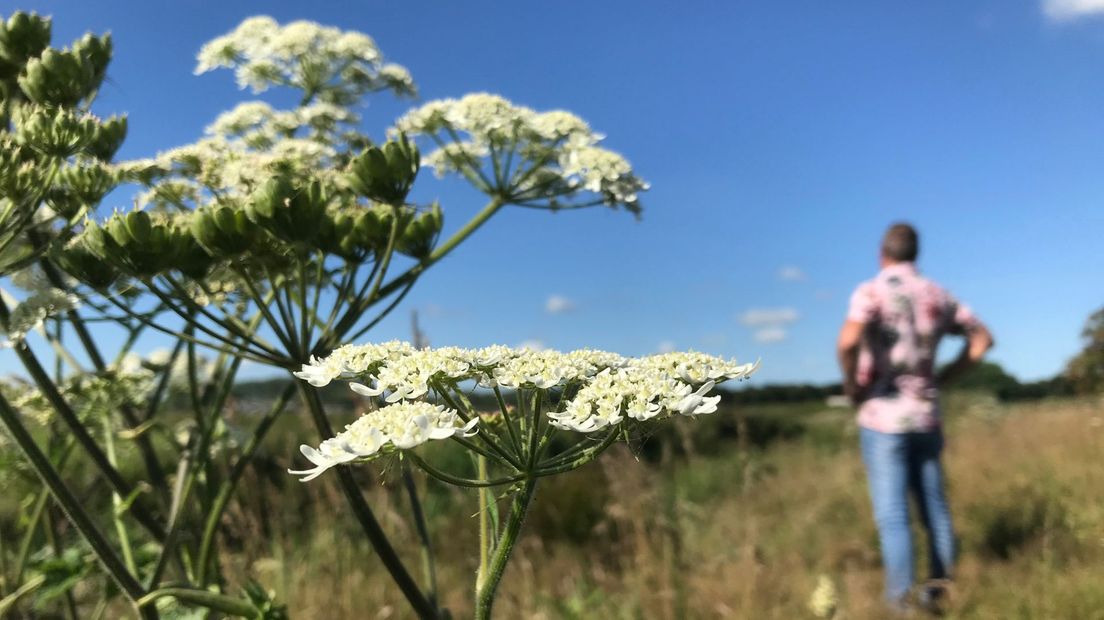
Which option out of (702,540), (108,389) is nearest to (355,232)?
(108,389)

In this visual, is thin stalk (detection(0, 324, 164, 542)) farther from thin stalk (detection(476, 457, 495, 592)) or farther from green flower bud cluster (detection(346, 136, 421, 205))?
thin stalk (detection(476, 457, 495, 592))

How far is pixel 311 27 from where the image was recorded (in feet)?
13.3

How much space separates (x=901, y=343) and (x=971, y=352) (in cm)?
77

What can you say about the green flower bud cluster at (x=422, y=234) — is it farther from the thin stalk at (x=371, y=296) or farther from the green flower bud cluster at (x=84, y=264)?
the green flower bud cluster at (x=84, y=264)

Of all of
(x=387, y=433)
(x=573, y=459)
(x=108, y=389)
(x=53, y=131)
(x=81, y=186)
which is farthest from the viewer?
(x=108, y=389)

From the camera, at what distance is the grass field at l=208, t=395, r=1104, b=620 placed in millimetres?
5621

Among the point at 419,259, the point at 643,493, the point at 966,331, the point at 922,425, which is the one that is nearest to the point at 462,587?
the point at 643,493

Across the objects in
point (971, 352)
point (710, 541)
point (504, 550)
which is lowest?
point (710, 541)

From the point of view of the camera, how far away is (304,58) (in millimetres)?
4023

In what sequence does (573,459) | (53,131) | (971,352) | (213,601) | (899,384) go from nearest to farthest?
(573,459), (213,601), (53,131), (899,384), (971,352)

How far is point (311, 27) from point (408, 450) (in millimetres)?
3152

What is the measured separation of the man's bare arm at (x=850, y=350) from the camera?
5.70 m

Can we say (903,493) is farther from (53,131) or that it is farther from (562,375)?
(53,131)

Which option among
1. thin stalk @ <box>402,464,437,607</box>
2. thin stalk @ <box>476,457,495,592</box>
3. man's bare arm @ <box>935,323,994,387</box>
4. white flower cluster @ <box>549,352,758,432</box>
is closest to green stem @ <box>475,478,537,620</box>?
thin stalk @ <box>476,457,495,592</box>
